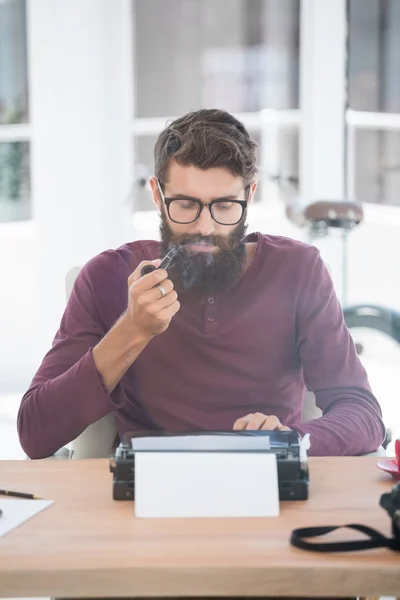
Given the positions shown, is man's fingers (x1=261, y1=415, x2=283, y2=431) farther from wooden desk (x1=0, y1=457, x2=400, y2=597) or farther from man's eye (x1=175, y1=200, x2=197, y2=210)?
man's eye (x1=175, y1=200, x2=197, y2=210)

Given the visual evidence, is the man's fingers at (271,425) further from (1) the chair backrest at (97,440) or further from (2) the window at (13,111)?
(2) the window at (13,111)

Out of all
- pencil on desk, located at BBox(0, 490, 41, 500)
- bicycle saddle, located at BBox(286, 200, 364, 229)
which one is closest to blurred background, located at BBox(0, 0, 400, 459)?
bicycle saddle, located at BBox(286, 200, 364, 229)

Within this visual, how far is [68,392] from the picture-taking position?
1879mm

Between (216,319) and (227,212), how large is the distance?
0.23 metres

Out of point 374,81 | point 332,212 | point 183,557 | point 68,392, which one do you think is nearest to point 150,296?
point 68,392

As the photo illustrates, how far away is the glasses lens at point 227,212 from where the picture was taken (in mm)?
1987

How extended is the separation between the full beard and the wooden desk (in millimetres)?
679

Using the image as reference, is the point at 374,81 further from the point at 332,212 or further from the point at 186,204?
the point at 186,204

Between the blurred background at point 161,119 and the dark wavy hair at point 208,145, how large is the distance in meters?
2.43

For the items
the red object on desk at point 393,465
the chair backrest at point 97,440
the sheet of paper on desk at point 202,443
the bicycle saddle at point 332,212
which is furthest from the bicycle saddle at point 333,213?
the sheet of paper on desk at point 202,443

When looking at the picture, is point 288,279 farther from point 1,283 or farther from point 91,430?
point 1,283

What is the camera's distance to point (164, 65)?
4961 mm

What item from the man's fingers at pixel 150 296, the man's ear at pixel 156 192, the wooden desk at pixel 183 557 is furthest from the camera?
the man's ear at pixel 156 192

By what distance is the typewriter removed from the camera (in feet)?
4.71
